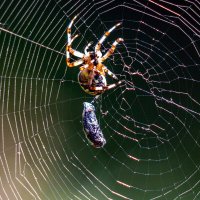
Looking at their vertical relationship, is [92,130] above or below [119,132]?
above

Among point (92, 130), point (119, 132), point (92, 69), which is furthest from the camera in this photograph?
point (119, 132)

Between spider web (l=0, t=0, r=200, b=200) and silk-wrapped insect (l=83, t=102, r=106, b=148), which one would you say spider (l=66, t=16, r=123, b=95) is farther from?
spider web (l=0, t=0, r=200, b=200)

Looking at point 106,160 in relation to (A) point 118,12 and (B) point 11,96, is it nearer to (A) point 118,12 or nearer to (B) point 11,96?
(B) point 11,96

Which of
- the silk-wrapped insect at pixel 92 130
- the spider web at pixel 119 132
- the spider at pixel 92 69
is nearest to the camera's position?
the silk-wrapped insect at pixel 92 130

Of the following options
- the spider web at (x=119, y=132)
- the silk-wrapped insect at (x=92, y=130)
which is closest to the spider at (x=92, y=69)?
the silk-wrapped insect at (x=92, y=130)

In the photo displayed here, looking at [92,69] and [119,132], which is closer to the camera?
[92,69]

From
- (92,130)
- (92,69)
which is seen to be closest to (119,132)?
(92,69)

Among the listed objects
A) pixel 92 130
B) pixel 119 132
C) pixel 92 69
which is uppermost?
pixel 92 69

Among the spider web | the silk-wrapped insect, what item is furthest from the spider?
the spider web

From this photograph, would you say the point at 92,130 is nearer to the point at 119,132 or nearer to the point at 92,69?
the point at 92,69

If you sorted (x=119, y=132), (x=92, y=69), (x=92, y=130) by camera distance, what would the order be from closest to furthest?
(x=92, y=130) → (x=92, y=69) → (x=119, y=132)

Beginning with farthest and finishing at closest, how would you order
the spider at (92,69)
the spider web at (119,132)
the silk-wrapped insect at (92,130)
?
the spider web at (119,132) → the spider at (92,69) → the silk-wrapped insect at (92,130)

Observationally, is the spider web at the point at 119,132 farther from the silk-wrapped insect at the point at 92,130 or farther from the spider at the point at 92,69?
the silk-wrapped insect at the point at 92,130
